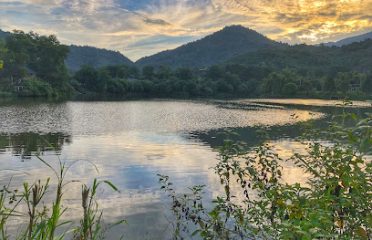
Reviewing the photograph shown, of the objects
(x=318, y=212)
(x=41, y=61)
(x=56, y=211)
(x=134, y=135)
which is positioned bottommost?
(x=134, y=135)

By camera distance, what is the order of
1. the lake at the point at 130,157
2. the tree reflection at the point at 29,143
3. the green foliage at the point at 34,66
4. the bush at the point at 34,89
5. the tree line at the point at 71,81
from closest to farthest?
the lake at the point at 130,157, the tree reflection at the point at 29,143, the bush at the point at 34,89, the green foliage at the point at 34,66, the tree line at the point at 71,81

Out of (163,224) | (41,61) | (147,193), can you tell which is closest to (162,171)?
(147,193)

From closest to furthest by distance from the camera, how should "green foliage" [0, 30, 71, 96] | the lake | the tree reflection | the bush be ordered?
the lake < the tree reflection < the bush < "green foliage" [0, 30, 71, 96]

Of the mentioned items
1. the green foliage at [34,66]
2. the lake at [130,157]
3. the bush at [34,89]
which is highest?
the green foliage at [34,66]

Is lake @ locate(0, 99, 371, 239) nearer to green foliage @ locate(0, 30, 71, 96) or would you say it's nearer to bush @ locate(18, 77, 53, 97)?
bush @ locate(18, 77, 53, 97)

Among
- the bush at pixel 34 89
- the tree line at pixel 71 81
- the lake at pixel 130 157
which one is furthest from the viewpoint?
the tree line at pixel 71 81

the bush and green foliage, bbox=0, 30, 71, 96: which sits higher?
green foliage, bbox=0, 30, 71, 96

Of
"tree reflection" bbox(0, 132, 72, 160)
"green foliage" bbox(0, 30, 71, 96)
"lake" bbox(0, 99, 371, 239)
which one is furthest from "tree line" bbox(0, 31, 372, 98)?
"tree reflection" bbox(0, 132, 72, 160)

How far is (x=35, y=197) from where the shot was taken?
302 centimetres

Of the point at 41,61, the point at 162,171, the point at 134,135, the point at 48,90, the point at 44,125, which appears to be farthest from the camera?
the point at 41,61

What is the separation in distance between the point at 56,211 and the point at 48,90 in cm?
14956

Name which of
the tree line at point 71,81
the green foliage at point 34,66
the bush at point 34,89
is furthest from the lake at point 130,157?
the tree line at point 71,81

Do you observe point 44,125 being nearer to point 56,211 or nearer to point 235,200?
point 235,200

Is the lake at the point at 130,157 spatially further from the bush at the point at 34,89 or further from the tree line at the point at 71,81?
the tree line at the point at 71,81
